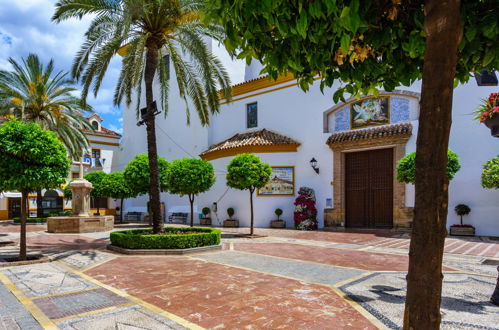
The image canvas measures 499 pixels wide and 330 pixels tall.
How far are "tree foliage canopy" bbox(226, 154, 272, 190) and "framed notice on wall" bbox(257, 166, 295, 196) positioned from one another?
4236mm

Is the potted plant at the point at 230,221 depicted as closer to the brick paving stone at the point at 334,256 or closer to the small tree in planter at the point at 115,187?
the small tree in planter at the point at 115,187

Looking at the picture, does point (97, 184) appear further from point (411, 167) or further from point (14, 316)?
point (14, 316)

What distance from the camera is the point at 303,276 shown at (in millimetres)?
7254

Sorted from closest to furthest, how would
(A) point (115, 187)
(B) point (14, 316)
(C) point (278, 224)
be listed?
(B) point (14, 316) < (C) point (278, 224) < (A) point (115, 187)

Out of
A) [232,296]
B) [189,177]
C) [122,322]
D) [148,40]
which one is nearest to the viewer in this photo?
[122,322]

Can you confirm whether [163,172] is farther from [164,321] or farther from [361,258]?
[164,321]

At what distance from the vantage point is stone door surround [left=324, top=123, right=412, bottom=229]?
15.9 m

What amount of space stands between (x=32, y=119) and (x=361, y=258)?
65.7ft

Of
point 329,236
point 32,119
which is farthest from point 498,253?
point 32,119

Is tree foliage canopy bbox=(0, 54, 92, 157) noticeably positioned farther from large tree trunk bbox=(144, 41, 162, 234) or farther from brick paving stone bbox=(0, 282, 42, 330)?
brick paving stone bbox=(0, 282, 42, 330)

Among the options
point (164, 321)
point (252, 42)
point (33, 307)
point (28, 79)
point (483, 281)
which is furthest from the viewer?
point (28, 79)

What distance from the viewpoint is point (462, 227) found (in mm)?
14125

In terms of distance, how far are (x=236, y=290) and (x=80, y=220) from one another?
1439cm

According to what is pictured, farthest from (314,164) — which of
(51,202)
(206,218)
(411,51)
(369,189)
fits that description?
(51,202)
